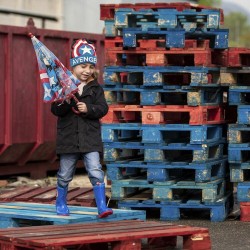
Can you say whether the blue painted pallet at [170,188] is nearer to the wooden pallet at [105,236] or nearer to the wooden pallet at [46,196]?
the wooden pallet at [46,196]

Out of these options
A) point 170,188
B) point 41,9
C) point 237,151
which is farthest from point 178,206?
point 41,9

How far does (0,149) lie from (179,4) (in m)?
4.76

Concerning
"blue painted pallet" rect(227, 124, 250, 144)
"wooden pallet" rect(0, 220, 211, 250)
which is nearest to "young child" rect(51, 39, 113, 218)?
"wooden pallet" rect(0, 220, 211, 250)

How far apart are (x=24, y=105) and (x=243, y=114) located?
5673 millimetres

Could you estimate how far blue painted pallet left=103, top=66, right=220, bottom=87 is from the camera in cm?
1224

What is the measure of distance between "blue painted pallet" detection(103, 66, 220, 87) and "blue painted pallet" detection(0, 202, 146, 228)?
2.00 m

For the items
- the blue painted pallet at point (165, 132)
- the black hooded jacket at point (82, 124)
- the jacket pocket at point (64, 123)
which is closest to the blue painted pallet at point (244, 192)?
the blue painted pallet at point (165, 132)

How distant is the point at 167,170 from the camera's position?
12469 millimetres

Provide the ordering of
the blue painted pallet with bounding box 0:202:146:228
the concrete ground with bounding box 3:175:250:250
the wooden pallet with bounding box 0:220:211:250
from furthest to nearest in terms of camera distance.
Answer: the concrete ground with bounding box 3:175:250:250
the blue painted pallet with bounding box 0:202:146:228
the wooden pallet with bounding box 0:220:211:250

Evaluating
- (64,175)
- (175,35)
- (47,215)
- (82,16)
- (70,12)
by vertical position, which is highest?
(70,12)

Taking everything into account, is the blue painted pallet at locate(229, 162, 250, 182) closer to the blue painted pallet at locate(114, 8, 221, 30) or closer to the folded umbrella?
the blue painted pallet at locate(114, 8, 221, 30)

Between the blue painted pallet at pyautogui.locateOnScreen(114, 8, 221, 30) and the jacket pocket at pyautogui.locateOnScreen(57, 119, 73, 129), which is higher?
the blue painted pallet at pyautogui.locateOnScreen(114, 8, 221, 30)

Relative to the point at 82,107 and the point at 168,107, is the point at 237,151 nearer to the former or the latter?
the point at 168,107

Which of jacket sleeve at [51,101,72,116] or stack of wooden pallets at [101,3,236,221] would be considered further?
stack of wooden pallets at [101,3,236,221]
